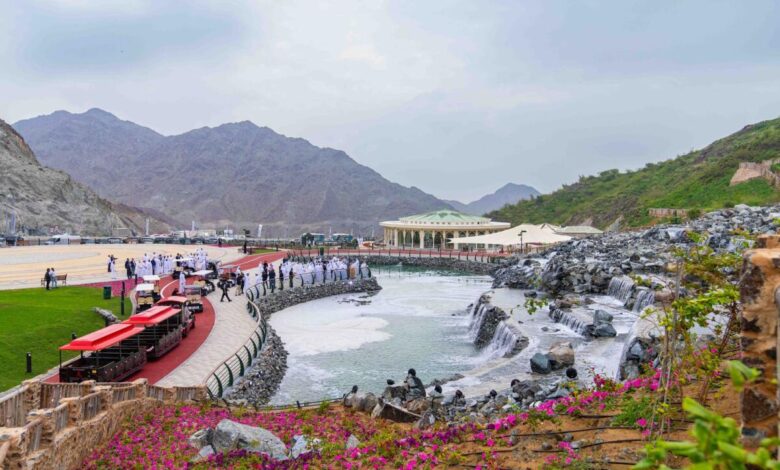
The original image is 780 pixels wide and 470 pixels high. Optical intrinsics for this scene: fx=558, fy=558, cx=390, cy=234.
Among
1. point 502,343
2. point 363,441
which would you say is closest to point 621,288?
point 502,343

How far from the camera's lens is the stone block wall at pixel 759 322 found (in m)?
4.12

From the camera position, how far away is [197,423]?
1320cm

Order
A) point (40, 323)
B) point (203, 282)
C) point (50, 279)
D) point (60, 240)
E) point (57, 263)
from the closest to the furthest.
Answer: point (40, 323)
point (50, 279)
point (203, 282)
point (57, 263)
point (60, 240)

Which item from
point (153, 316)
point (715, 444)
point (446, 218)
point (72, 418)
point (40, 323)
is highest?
point (446, 218)

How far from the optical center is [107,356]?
17344 millimetres

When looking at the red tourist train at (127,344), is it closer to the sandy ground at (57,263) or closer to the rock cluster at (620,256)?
the sandy ground at (57,263)

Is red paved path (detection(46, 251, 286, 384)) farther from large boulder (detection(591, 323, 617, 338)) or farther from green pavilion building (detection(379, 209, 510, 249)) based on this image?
green pavilion building (detection(379, 209, 510, 249))

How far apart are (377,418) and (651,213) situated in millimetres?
64155

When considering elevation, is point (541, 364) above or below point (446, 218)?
below

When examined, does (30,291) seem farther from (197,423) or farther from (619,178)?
(619,178)

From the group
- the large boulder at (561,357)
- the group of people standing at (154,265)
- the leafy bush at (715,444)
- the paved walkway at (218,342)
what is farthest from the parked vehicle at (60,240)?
the leafy bush at (715,444)

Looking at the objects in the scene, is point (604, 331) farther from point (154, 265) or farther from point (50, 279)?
point (154, 265)

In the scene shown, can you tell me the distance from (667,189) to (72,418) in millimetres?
87554

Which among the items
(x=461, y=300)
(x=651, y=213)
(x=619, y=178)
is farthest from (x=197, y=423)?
(x=619, y=178)
